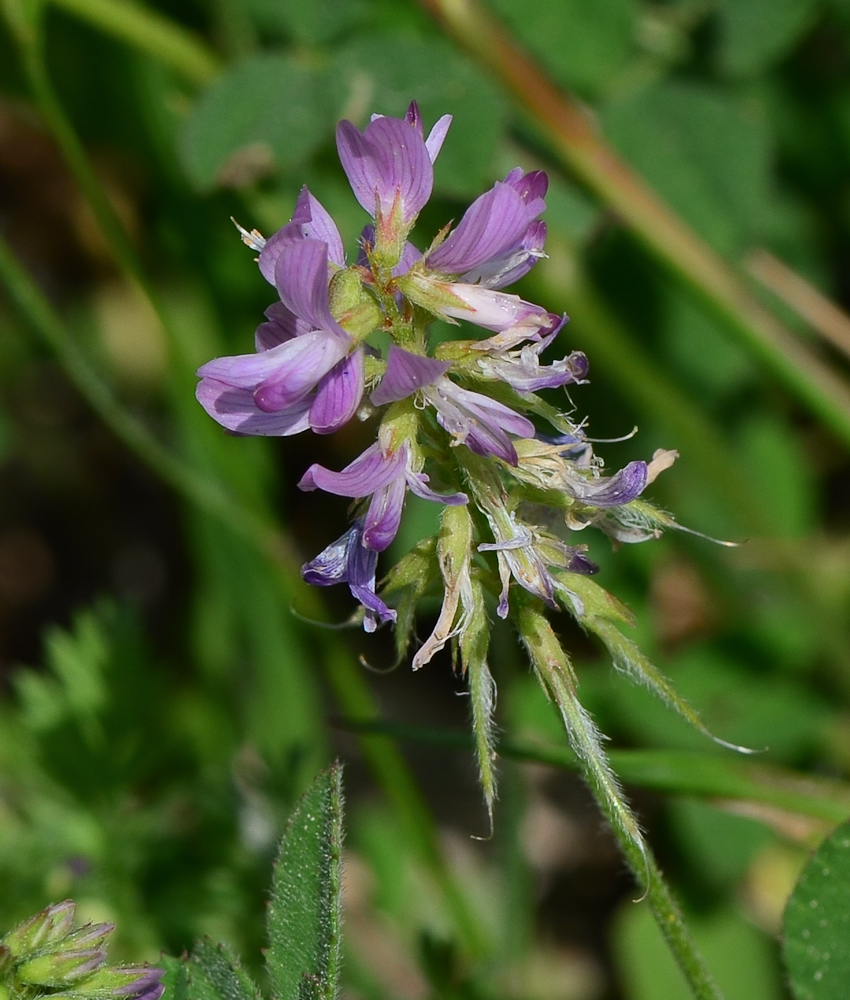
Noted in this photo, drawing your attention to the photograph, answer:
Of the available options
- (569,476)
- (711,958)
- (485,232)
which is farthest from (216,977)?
(711,958)

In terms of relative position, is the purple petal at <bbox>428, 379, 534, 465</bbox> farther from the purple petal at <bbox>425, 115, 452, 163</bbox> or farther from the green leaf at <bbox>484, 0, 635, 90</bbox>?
the green leaf at <bbox>484, 0, 635, 90</bbox>

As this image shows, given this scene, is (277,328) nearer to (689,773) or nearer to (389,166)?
(389,166)

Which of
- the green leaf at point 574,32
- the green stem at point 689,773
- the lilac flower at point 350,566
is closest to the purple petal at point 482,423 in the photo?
the lilac flower at point 350,566

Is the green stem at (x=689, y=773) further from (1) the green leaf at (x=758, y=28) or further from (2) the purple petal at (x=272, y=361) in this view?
(1) the green leaf at (x=758, y=28)


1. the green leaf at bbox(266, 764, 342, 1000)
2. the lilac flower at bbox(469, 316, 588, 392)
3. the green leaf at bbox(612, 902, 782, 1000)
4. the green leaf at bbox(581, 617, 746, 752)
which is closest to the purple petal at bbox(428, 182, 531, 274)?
the lilac flower at bbox(469, 316, 588, 392)

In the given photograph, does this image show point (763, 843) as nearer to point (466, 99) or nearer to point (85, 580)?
point (466, 99)

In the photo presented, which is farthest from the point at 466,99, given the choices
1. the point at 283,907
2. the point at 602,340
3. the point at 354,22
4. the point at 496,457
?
the point at 283,907
